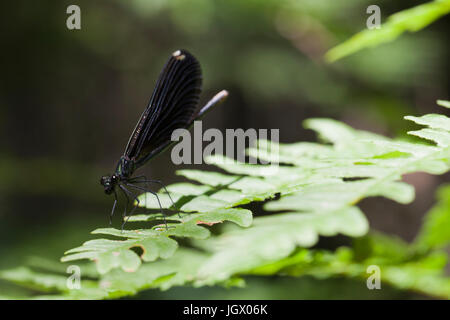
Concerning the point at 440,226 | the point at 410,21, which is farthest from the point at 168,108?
the point at 440,226

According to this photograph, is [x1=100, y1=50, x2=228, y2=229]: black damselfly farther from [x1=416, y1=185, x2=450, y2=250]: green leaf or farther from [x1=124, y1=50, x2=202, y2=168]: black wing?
[x1=416, y1=185, x2=450, y2=250]: green leaf

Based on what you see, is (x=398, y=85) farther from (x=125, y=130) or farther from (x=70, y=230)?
(x=125, y=130)

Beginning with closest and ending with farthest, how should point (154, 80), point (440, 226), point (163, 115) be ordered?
point (440, 226) → point (163, 115) → point (154, 80)

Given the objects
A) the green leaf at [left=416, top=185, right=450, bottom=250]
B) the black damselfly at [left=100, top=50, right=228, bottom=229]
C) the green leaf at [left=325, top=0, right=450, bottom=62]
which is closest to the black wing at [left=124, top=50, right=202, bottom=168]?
the black damselfly at [left=100, top=50, right=228, bottom=229]

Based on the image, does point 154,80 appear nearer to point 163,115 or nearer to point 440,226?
point 163,115

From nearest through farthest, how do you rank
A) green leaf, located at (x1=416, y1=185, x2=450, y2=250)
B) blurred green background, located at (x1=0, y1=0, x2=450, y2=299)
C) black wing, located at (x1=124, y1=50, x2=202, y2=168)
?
green leaf, located at (x1=416, y1=185, x2=450, y2=250) < black wing, located at (x1=124, y1=50, x2=202, y2=168) < blurred green background, located at (x1=0, y1=0, x2=450, y2=299)

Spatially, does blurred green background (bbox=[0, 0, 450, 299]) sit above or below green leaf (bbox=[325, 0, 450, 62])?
above

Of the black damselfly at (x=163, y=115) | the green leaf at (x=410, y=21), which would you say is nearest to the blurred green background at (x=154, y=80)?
the green leaf at (x=410, y=21)
